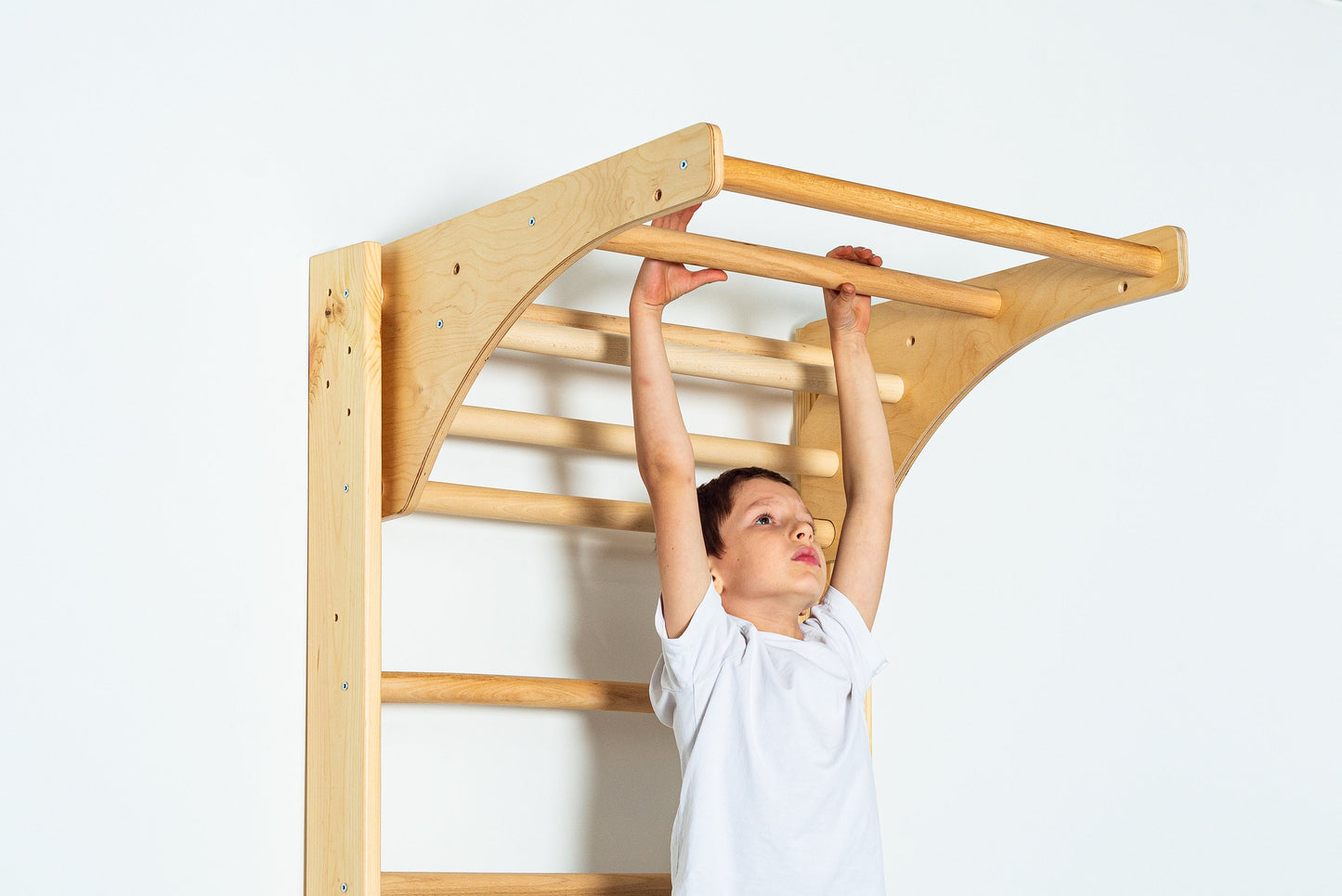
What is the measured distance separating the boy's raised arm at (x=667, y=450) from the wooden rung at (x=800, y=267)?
0.07 feet

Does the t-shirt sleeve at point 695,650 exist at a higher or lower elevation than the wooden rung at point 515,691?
higher

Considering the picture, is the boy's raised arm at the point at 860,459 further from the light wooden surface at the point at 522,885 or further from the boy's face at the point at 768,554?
the light wooden surface at the point at 522,885

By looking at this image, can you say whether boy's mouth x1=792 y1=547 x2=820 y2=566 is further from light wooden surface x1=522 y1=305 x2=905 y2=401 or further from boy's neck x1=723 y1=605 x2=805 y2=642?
light wooden surface x1=522 y1=305 x2=905 y2=401

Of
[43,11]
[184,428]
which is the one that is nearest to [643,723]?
[184,428]

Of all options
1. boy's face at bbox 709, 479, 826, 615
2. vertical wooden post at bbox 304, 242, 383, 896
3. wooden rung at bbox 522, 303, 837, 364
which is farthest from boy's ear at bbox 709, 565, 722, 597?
vertical wooden post at bbox 304, 242, 383, 896

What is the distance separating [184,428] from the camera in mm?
1298

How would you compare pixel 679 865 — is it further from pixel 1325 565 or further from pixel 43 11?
pixel 1325 565

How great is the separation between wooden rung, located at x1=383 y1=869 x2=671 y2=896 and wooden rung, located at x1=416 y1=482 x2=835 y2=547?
330 mm

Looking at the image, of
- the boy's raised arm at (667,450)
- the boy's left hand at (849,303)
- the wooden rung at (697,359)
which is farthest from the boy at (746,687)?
the boy's left hand at (849,303)

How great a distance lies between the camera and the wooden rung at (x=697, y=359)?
1.38m

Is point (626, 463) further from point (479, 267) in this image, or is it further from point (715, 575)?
point (479, 267)

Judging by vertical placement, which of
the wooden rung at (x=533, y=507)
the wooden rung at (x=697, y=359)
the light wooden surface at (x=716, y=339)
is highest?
the light wooden surface at (x=716, y=339)

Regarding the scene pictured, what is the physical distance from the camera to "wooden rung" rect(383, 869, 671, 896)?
4.09 ft

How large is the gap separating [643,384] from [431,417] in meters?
0.20
